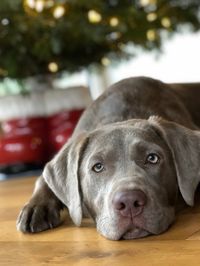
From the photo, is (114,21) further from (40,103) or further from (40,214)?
(40,214)

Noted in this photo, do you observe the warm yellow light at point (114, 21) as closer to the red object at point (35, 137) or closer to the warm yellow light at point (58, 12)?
the warm yellow light at point (58, 12)

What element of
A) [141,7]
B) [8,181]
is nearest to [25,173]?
[8,181]

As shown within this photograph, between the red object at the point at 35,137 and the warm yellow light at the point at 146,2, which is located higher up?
the warm yellow light at the point at 146,2

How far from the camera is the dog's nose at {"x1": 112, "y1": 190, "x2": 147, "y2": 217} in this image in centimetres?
209

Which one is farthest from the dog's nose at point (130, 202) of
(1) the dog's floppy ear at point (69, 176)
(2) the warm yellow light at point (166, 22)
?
(2) the warm yellow light at point (166, 22)

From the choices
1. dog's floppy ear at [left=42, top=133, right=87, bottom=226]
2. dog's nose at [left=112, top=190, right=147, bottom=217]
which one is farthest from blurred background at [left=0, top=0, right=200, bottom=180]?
dog's nose at [left=112, top=190, right=147, bottom=217]

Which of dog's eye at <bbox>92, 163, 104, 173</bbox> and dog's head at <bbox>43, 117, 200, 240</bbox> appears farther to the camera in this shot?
dog's eye at <bbox>92, 163, 104, 173</bbox>

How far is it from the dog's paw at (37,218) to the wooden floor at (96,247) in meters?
0.03

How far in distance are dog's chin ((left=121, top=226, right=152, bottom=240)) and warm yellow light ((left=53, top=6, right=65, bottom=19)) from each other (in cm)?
255

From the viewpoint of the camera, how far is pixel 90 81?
22.1ft

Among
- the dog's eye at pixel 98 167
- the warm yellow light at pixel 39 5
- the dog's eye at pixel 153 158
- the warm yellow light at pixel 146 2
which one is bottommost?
the dog's eye at pixel 98 167

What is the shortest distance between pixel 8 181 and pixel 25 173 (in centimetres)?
29

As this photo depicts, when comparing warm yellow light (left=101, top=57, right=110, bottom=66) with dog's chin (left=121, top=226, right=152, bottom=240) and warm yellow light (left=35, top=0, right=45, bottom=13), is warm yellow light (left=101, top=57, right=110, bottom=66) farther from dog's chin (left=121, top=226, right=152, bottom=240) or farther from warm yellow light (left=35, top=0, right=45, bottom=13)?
dog's chin (left=121, top=226, right=152, bottom=240)

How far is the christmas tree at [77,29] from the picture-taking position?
4.38 meters
